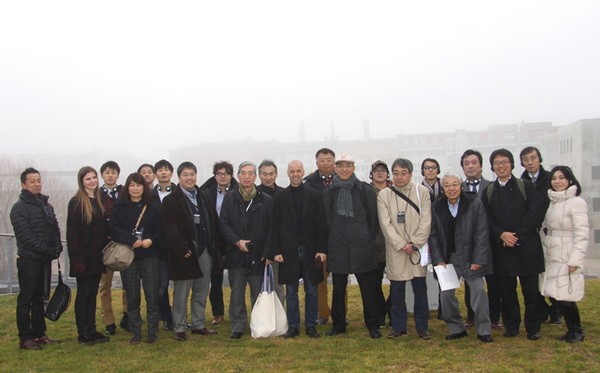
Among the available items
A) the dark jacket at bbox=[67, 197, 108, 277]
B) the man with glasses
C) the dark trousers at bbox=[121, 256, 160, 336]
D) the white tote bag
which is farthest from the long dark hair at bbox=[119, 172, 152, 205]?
the man with glasses

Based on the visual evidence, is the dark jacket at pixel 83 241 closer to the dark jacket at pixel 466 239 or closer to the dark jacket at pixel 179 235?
the dark jacket at pixel 179 235

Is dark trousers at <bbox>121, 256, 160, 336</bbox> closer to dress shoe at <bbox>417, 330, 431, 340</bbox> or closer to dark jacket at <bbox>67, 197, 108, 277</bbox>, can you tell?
dark jacket at <bbox>67, 197, 108, 277</bbox>

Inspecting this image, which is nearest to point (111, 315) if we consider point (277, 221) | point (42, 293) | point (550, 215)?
point (42, 293)

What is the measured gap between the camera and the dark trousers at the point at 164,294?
21.2 feet

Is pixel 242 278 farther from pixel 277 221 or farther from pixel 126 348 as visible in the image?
pixel 126 348

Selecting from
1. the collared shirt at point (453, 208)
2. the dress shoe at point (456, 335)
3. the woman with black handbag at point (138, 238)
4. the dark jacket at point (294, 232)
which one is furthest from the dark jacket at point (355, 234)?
the woman with black handbag at point (138, 238)

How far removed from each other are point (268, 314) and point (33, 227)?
2580 mm

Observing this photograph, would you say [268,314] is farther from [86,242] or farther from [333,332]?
[86,242]

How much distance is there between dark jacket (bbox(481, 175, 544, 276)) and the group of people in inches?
0.5

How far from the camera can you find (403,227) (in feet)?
19.5

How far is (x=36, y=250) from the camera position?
18.8 feet

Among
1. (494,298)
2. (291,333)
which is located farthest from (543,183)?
(291,333)

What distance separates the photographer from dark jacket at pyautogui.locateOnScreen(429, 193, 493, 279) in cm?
570

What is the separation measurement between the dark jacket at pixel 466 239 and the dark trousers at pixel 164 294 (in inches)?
116
